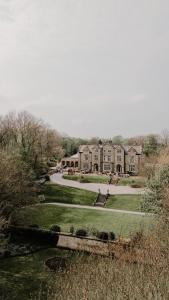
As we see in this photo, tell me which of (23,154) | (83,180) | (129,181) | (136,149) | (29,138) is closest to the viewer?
(23,154)

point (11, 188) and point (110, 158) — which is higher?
point (110, 158)

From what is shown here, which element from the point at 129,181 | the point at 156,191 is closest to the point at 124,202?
the point at 129,181

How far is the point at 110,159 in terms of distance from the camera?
290ft

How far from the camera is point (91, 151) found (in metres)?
91.1

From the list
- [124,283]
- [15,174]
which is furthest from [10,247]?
Answer: [124,283]

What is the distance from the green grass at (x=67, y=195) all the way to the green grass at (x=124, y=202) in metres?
3.06

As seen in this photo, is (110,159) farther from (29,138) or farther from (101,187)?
(29,138)

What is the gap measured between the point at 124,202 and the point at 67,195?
9826mm

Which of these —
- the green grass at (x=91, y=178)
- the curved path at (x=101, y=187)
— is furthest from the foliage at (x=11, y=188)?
the green grass at (x=91, y=178)

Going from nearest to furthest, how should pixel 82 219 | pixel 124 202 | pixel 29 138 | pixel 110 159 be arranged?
1. pixel 82 219
2. pixel 124 202
3. pixel 29 138
4. pixel 110 159

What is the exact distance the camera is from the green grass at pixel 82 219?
1738 inches

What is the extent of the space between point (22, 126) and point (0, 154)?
4097cm

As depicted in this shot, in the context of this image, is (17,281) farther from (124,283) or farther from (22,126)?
(22,126)

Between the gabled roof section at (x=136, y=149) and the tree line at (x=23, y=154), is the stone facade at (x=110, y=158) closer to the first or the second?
the gabled roof section at (x=136, y=149)
